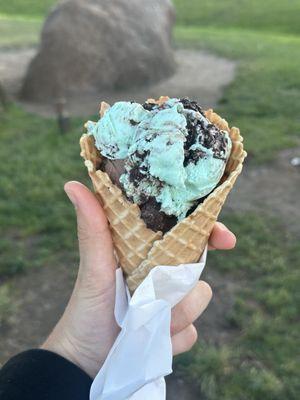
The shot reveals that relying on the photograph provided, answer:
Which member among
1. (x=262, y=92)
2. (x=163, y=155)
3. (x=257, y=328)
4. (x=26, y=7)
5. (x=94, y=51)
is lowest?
(x=26, y=7)

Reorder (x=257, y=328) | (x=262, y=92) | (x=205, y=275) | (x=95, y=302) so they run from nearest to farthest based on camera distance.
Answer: (x=95, y=302) → (x=257, y=328) → (x=205, y=275) → (x=262, y=92)

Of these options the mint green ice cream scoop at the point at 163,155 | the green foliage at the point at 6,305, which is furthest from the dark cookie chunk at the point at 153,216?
the green foliage at the point at 6,305

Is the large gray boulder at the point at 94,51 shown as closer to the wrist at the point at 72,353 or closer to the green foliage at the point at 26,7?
the wrist at the point at 72,353

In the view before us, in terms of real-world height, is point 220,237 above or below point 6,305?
above

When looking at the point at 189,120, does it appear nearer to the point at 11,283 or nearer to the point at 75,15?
the point at 11,283

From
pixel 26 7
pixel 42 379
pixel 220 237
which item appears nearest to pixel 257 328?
pixel 220 237

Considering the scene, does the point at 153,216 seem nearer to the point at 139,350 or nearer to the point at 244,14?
the point at 139,350
